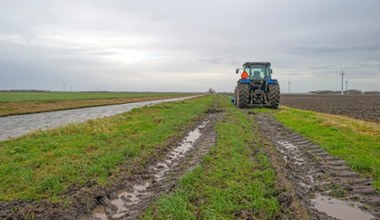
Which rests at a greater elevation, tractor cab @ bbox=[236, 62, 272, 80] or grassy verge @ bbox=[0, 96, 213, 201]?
tractor cab @ bbox=[236, 62, 272, 80]

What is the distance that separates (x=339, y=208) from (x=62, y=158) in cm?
740

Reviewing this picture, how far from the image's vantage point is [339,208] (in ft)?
19.4

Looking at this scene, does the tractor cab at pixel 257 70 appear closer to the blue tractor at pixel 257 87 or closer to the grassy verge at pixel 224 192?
the blue tractor at pixel 257 87

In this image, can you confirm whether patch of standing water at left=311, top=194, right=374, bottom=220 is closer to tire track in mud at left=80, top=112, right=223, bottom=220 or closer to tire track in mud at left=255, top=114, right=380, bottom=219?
tire track in mud at left=255, top=114, right=380, bottom=219

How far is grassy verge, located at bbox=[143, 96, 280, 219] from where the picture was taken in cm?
529

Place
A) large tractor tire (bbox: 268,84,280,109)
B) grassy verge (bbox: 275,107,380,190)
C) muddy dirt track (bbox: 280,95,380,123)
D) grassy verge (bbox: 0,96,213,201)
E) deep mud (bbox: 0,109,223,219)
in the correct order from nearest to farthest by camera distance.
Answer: deep mud (bbox: 0,109,223,219)
grassy verge (bbox: 0,96,213,201)
grassy verge (bbox: 275,107,380,190)
muddy dirt track (bbox: 280,95,380,123)
large tractor tire (bbox: 268,84,280,109)

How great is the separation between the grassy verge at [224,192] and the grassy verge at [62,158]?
2081 mm

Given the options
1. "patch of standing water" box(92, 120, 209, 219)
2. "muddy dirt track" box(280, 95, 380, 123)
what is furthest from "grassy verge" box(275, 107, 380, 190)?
"muddy dirt track" box(280, 95, 380, 123)

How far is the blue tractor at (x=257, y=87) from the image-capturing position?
88.7 feet

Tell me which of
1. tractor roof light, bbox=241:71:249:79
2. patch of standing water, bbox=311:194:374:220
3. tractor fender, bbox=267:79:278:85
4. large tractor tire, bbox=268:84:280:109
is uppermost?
tractor roof light, bbox=241:71:249:79

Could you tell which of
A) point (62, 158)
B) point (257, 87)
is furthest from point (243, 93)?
point (62, 158)

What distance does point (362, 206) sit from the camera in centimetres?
593

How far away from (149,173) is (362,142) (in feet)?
25.5

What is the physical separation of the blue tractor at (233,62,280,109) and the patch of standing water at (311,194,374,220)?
20808 millimetres
